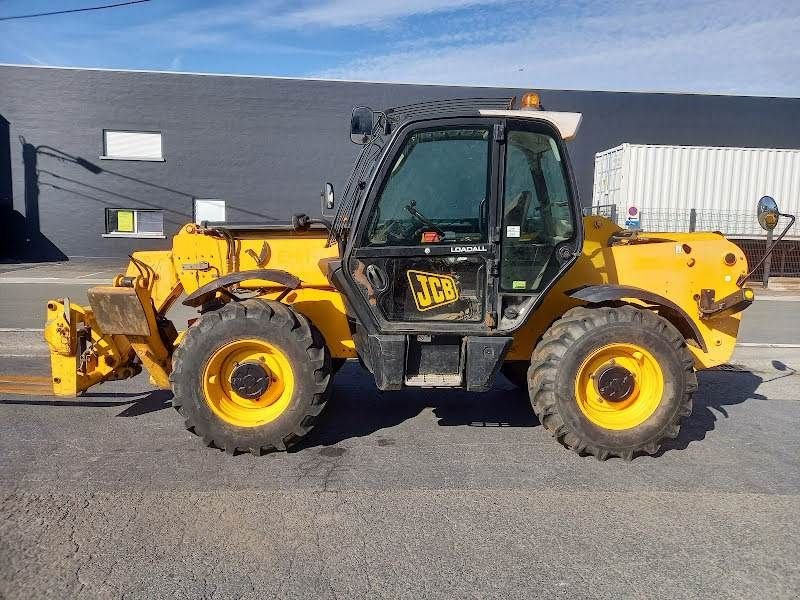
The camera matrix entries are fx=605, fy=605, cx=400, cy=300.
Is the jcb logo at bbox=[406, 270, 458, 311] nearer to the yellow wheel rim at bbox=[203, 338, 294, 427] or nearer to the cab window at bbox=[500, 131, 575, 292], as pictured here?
the cab window at bbox=[500, 131, 575, 292]

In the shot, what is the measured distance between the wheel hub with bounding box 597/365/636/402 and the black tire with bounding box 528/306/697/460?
209 mm

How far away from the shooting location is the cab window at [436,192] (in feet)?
13.4

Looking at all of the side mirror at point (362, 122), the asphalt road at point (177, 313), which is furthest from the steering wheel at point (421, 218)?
the asphalt road at point (177, 313)

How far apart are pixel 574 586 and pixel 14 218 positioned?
74.5 feet

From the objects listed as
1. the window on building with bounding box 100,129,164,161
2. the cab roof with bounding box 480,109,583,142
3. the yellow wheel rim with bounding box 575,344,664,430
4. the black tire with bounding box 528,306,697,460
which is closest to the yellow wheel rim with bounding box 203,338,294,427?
the black tire with bounding box 528,306,697,460

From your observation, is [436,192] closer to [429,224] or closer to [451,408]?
[429,224]

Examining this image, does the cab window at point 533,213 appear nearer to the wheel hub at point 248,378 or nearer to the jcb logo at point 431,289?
the jcb logo at point 431,289

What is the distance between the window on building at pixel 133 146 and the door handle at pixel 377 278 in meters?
18.5

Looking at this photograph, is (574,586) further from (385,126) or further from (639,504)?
(385,126)

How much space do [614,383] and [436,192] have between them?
1821 mm

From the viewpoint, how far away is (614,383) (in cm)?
424

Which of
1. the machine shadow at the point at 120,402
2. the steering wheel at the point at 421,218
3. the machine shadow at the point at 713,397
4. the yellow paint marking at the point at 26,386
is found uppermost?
the steering wheel at the point at 421,218

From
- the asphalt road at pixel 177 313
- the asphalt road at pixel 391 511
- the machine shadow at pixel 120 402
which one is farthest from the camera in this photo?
the asphalt road at pixel 177 313

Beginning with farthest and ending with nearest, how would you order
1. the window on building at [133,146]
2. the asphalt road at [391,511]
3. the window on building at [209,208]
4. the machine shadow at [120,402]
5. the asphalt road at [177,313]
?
the window on building at [209,208], the window on building at [133,146], the asphalt road at [177,313], the machine shadow at [120,402], the asphalt road at [391,511]
